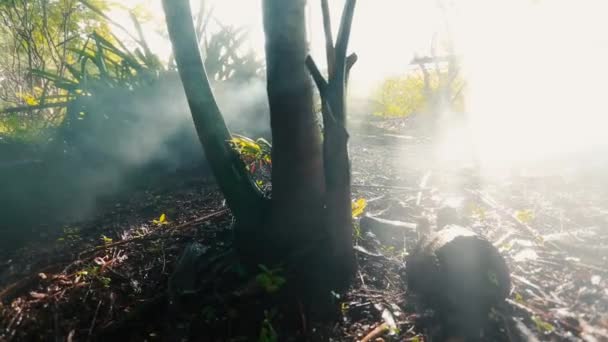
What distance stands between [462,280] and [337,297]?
2.60ft

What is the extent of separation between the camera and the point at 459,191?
453cm

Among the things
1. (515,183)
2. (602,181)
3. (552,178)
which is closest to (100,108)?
(515,183)

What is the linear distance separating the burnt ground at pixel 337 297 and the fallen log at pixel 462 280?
3.6 inches

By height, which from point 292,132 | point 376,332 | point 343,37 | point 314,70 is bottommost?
point 376,332

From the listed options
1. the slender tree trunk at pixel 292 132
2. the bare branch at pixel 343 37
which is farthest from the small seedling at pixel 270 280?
the bare branch at pixel 343 37

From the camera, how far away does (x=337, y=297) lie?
2088mm

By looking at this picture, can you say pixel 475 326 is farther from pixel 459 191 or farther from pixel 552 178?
pixel 552 178

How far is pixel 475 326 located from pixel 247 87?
6.33 meters

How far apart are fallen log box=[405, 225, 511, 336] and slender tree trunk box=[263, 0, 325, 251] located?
796 mm

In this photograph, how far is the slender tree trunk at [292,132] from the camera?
75.7 inches

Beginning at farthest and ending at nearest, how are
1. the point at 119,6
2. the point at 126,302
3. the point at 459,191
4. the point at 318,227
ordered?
the point at 119,6
the point at 459,191
the point at 318,227
the point at 126,302

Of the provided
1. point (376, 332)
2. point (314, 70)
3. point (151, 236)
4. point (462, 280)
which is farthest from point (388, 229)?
point (151, 236)

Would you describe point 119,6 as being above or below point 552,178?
above

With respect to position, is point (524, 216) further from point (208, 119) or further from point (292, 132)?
point (208, 119)
